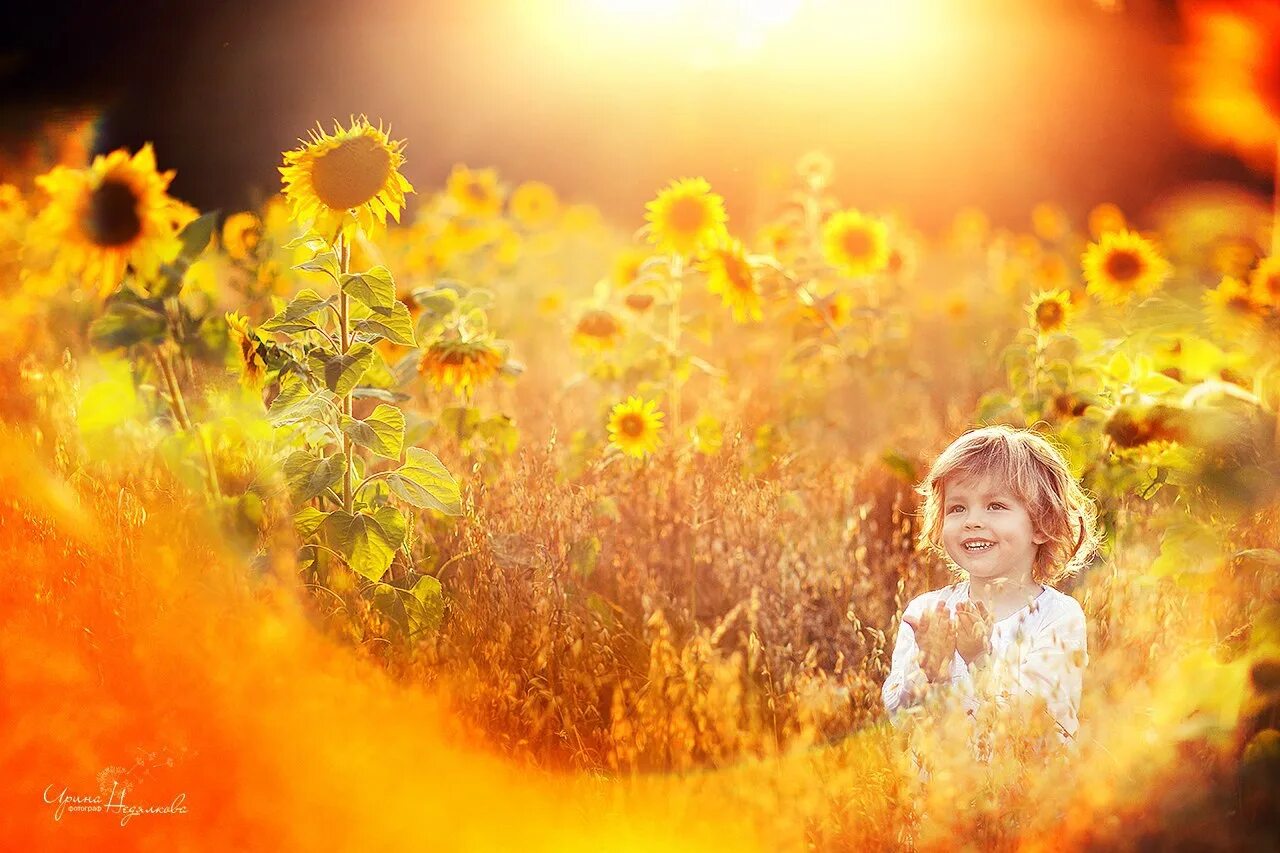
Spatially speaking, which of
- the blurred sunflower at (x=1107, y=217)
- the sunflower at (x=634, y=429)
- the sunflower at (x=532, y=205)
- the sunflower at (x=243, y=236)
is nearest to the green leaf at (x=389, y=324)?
the sunflower at (x=243, y=236)

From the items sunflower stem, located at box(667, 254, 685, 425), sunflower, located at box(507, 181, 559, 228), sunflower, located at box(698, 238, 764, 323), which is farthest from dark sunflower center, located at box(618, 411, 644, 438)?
sunflower, located at box(507, 181, 559, 228)

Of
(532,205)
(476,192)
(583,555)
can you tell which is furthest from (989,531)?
(532,205)

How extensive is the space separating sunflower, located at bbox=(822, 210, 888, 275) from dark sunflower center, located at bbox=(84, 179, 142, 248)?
9.16 ft

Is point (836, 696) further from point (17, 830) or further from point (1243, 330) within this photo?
point (17, 830)

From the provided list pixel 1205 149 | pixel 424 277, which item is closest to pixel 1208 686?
pixel 1205 149

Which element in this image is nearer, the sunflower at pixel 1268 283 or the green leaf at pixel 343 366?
the green leaf at pixel 343 366

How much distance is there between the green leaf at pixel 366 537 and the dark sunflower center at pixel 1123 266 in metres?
2.78

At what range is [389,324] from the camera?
2.13m

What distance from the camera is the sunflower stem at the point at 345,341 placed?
215 cm

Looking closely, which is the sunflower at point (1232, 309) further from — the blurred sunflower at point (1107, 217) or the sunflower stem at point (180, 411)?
the blurred sunflower at point (1107, 217)

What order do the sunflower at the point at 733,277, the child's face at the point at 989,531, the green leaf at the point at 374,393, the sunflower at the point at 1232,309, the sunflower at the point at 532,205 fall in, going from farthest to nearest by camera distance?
the sunflower at the point at 532,205 → the sunflower at the point at 733,277 → the sunflower at the point at 1232,309 → the green leaf at the point at 374,393 → the child's face at the point at 989,531

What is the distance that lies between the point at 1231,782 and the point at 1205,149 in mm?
3006

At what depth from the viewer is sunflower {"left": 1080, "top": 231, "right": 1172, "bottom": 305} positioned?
3604mm

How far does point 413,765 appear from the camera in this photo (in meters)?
2.07
